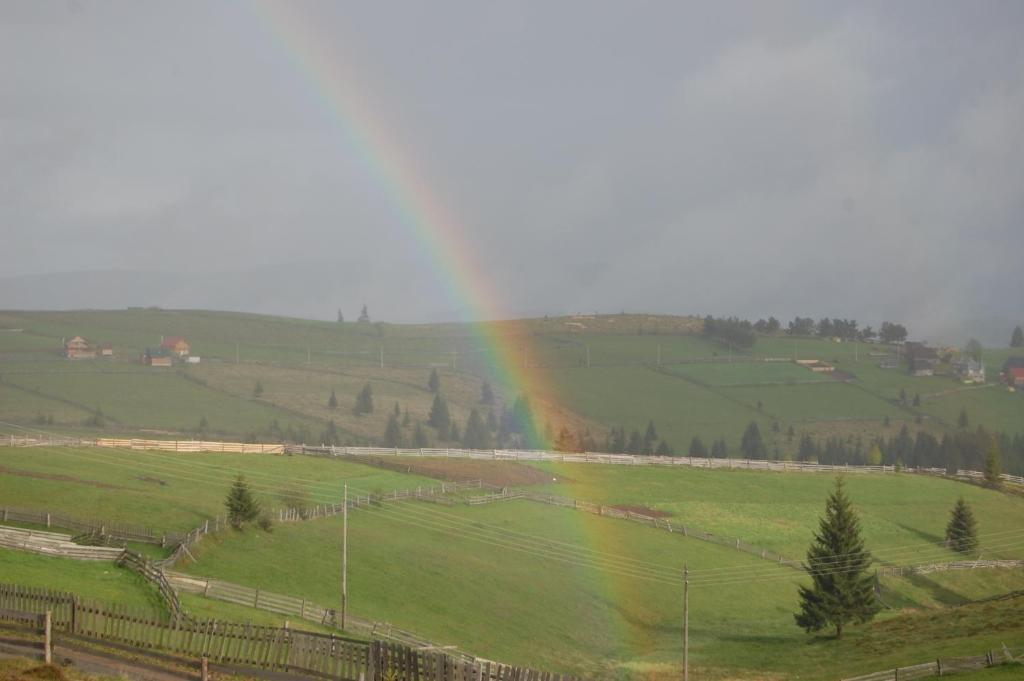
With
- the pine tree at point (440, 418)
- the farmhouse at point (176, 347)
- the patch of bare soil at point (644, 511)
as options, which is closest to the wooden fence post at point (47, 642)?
the patch of bare soil at point (644, 511)

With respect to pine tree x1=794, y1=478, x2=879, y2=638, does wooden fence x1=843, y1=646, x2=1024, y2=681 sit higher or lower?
higher

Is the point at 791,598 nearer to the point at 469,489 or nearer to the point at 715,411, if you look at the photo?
the point at 469,489

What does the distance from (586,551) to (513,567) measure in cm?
957

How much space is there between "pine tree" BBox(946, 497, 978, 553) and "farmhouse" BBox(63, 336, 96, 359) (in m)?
139

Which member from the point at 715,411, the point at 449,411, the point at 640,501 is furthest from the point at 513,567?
the point at 715,411

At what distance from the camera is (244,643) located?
100 feet

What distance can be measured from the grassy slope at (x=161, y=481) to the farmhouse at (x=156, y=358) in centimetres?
8947

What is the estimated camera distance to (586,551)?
74.6 metres

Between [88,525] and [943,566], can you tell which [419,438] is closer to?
[943,566]

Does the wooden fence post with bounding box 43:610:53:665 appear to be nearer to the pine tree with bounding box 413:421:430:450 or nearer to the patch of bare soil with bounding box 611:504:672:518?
the patch of bare soil with bounding box 611:504:672:518

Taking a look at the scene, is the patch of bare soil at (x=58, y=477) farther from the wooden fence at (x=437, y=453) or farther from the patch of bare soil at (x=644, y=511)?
the patch of bare soil at (x=644, y=511)

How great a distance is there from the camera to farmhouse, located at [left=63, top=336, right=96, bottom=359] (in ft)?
592

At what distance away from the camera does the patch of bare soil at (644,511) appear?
92.4 m

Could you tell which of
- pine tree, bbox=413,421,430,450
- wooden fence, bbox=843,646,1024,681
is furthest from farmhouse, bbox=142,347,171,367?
wooden fence, bbox=843,646,1024,681
